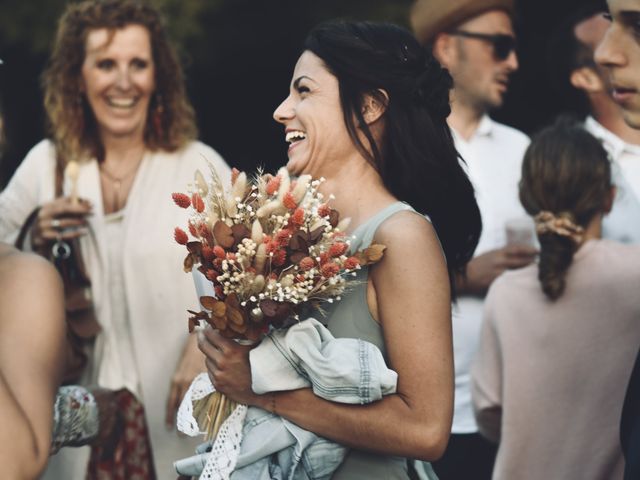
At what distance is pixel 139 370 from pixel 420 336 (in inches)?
99.2

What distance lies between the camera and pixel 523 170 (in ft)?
14.7

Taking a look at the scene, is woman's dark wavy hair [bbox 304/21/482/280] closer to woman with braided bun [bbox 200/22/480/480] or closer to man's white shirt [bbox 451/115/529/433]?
woman with braided bun [bbox 200/22/480/480]

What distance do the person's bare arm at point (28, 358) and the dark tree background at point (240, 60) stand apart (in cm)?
699

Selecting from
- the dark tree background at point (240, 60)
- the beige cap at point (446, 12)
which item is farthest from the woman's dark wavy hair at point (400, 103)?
the dark tree background at point (240, 60)

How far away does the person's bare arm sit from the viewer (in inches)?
112

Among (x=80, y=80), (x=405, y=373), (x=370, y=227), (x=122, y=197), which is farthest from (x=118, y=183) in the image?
(x=405, y=373)

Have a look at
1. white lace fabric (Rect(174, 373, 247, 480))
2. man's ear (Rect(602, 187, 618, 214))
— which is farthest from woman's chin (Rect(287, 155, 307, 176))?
man's ear (Rect(602, 187, 618, 214))

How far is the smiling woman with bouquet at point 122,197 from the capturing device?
16.8 feet

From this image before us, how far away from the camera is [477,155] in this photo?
568 centimetres

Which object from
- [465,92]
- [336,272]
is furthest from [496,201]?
[336,272]

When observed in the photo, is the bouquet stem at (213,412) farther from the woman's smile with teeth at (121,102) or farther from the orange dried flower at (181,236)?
the woman's smile with teeth at (121,102)

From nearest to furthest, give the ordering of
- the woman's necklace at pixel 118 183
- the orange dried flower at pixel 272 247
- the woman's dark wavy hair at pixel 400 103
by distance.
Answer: the orange dried flower at pixel 272 247 < the woman's dark wavy hair at pixel 400 103 < the woman's necklace at pixel 118 183

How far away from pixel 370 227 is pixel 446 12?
3.16m

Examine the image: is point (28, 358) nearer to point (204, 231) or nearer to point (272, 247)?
point (204, 231)
